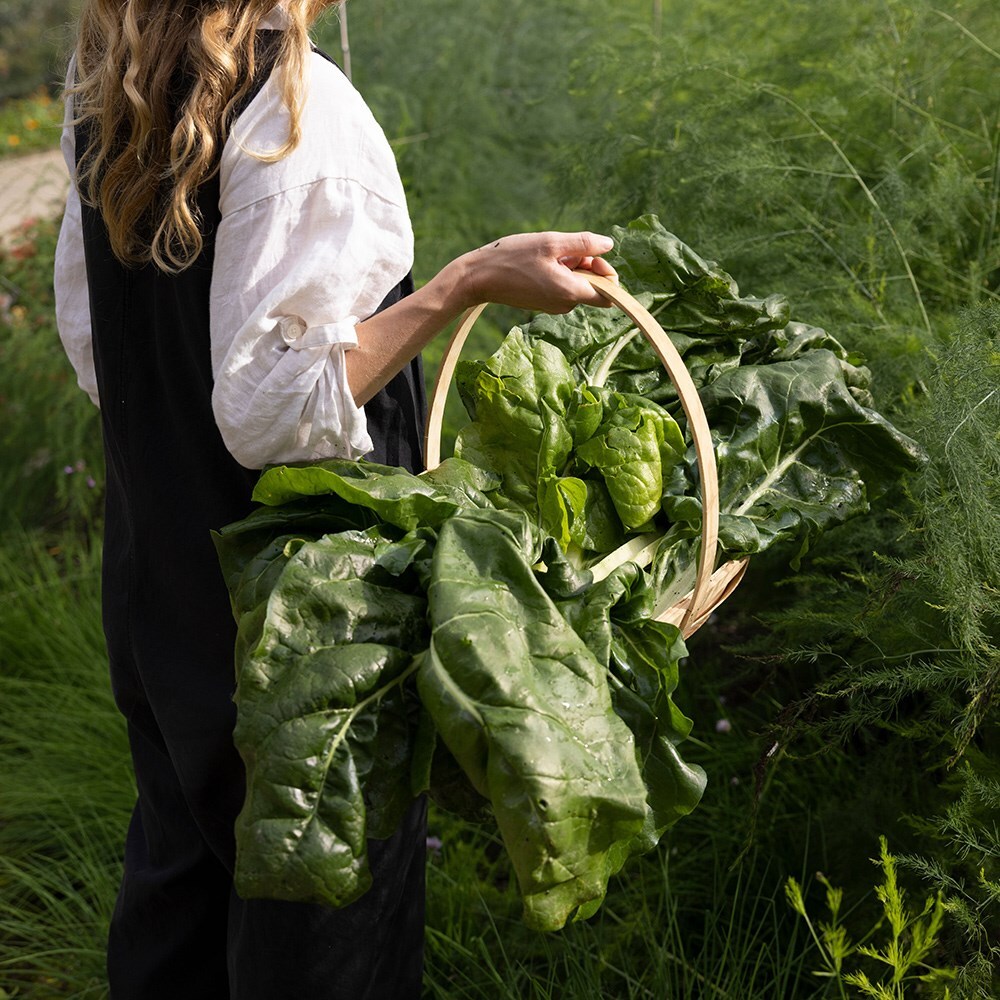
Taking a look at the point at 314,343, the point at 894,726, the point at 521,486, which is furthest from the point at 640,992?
the point at 314,343

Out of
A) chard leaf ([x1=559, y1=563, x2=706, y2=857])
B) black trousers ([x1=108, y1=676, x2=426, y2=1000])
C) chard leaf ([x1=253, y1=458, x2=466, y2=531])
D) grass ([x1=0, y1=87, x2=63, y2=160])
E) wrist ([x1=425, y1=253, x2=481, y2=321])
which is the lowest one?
grass ([x1=0, y1=87, x2=63, y2=160])

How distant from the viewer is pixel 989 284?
2484 millimetres

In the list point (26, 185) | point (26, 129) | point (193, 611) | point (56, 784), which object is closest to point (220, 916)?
point (193, 611)

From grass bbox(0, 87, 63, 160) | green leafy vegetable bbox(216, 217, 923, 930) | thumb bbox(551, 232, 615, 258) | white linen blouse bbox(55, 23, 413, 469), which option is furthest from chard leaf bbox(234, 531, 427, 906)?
grass bbox(0, 87, 63, 160)

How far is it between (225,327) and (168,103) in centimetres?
33

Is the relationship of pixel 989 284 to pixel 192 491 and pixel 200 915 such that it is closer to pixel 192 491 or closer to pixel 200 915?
pixel 192 491

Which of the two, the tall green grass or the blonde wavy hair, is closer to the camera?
the blonde wavy hair

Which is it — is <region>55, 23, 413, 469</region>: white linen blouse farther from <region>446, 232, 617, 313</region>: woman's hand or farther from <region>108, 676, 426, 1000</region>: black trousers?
<region>108, 676, 426, 1000</region>: black trousers

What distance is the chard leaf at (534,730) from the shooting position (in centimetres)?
107

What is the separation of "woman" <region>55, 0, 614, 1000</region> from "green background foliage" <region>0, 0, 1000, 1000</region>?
451 millimetres

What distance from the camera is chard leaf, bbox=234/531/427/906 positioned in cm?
111

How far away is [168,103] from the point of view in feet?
4.67

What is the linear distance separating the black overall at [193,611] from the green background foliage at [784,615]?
13.5 inches

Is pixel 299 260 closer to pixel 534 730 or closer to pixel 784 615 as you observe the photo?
pixel 534 730
